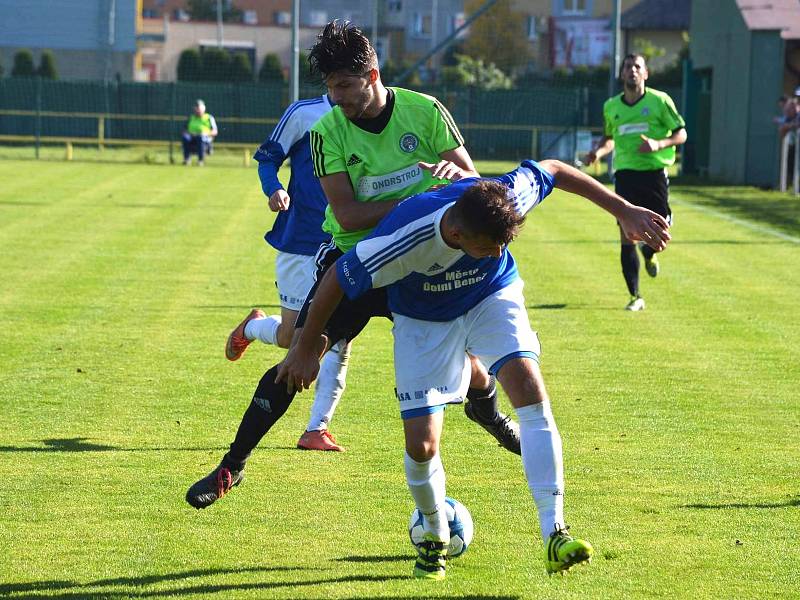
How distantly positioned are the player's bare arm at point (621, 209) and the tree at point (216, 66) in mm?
48084

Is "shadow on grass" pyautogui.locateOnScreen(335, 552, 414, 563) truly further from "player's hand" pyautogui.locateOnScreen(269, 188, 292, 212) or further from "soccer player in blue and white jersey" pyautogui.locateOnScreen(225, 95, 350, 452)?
"player's hand" pyautogui.locateOnScreen(269, 188, 292, 212)

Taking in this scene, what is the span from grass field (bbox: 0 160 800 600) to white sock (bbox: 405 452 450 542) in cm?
19

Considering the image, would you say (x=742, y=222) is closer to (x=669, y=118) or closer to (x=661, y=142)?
(x=669, y=118)

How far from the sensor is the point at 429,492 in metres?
4.96

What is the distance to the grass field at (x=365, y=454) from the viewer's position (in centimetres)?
498

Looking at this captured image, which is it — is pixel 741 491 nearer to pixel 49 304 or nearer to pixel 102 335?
pixel 102 335

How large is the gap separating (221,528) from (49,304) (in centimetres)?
687

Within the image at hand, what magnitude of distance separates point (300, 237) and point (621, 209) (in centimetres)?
250

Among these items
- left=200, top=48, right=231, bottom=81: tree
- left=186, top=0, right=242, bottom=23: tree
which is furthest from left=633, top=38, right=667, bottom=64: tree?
left=186, top=0, right=242, bottom=23: tree

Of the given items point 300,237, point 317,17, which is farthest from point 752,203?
point 317,17

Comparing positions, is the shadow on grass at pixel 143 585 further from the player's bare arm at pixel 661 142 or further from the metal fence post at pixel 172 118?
the metal fence post at pixel 172 118

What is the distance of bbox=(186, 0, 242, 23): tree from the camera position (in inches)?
3494

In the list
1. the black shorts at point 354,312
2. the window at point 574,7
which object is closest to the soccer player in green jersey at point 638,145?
the black shorts at point 354,312

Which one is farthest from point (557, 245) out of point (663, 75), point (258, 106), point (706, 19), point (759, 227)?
point (663, 75)
